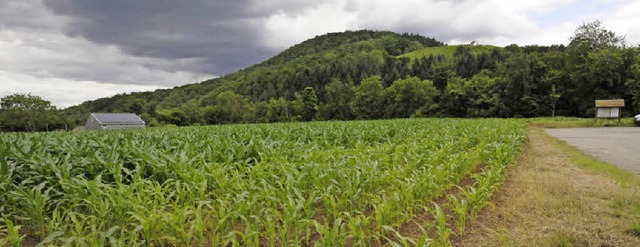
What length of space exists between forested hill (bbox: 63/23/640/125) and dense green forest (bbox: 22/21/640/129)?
5.1 inches

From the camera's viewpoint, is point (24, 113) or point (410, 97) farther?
point (24, 113)

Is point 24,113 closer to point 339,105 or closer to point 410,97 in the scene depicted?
point 339,105

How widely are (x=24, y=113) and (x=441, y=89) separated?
78.6 metres

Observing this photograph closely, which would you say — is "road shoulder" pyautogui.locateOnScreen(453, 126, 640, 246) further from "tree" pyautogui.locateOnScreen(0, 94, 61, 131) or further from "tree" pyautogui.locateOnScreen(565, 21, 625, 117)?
"tree" pyautogui.locateOnScreen(0, 94, 61, 131)

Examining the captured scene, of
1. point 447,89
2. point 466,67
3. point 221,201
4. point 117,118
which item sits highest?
point 466,67

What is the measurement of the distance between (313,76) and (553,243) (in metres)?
91.4

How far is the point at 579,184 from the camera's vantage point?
671 cm

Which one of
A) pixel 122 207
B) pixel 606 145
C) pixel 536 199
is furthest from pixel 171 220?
pixel 606 145

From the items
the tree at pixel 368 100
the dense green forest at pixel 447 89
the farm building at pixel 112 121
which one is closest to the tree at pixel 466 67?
the dense green forest at pixel 447 89

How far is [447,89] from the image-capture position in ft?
181

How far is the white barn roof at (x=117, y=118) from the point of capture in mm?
73444

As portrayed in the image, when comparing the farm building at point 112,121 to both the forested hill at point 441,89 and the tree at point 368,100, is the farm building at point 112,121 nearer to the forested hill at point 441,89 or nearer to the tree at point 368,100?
the forested hill at point 441,89

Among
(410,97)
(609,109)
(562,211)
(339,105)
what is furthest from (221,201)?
(339,105)

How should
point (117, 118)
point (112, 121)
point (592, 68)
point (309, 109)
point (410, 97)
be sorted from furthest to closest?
point (117, 118) → point (112, 121) → point (309, 109) → point (410, 97) → point (592, 68)
